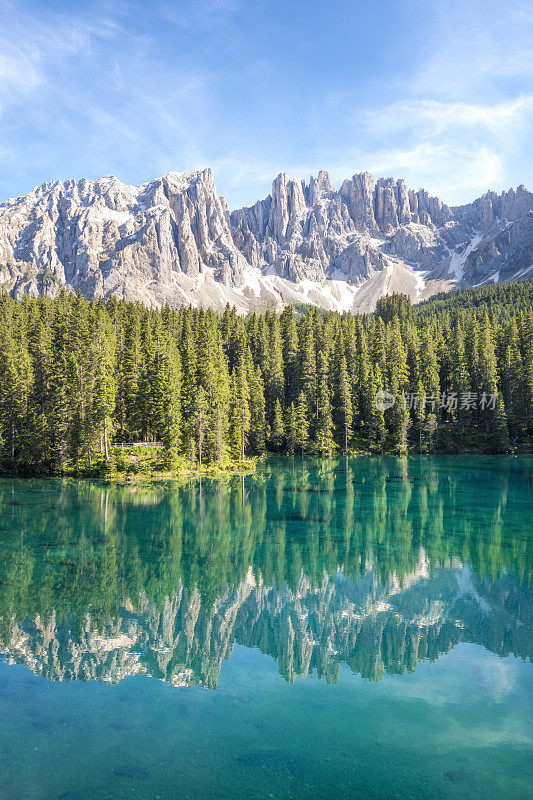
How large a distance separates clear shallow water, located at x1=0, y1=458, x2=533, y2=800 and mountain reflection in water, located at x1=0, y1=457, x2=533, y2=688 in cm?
9

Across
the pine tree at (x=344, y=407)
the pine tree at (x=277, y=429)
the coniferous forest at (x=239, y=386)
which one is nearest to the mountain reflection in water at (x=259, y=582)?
the coniferous forest at (x=239, y=386)

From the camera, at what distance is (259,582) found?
2038 centimetres

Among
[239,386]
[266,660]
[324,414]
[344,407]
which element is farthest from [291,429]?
[266,660]

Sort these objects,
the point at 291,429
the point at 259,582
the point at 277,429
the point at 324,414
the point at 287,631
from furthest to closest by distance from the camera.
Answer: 1. the point at 324,414
2. the point at 277,429
3. the point at 291,429
4. the point at 259,582
5. the point at 287,631

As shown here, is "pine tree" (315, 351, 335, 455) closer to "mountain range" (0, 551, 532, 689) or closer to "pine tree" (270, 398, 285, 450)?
"pine tree" (270, 398, 285, 450)

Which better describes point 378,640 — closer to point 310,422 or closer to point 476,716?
point 476,716

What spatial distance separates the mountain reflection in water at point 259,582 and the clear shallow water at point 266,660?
3.7 inches

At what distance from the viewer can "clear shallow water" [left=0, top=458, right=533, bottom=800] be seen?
9.30m

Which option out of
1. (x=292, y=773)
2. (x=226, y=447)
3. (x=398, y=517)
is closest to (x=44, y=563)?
(x=292, y=773)

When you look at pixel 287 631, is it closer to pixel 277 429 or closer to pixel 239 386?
pixel 239 386

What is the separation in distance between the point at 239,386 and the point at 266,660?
58581mm

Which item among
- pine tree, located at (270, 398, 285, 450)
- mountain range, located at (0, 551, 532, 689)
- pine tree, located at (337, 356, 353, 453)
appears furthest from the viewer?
pine tree, located at (337, 356, 353, 453)

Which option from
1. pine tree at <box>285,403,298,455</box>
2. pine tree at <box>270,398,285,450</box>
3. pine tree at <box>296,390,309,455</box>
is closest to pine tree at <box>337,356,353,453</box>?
pine tree at <box>296,390,309,455</box>

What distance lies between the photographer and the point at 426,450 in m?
77.4
